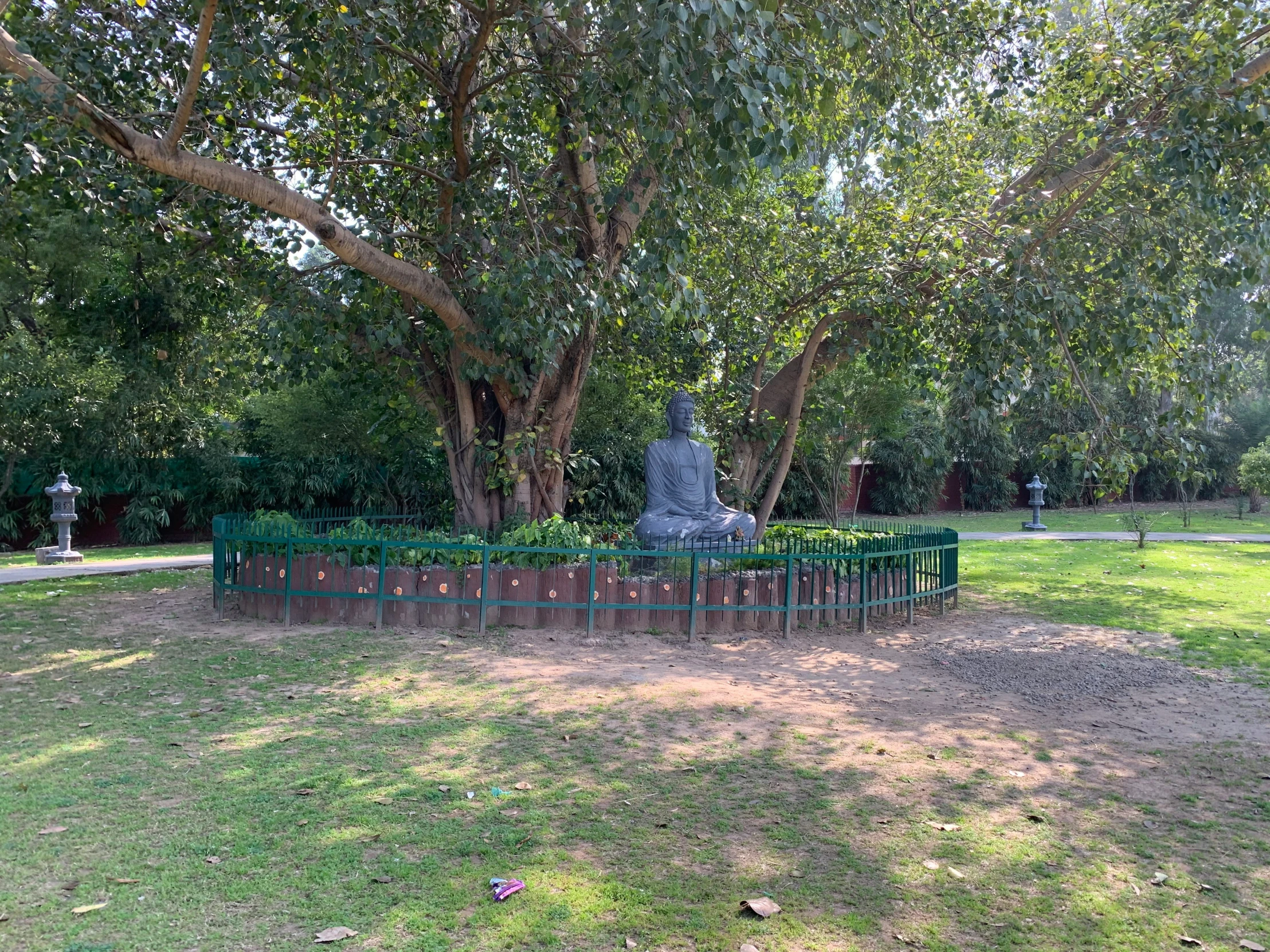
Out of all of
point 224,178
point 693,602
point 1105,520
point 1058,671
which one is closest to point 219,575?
point 224,178

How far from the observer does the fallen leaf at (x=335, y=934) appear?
3.38 m

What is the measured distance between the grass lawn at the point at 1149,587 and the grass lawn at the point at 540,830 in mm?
4775

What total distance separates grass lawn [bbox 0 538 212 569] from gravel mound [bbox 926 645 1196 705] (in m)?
13.8

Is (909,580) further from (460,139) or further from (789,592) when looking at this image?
(460,139)

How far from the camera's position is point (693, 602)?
9.20m

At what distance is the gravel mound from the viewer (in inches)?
300

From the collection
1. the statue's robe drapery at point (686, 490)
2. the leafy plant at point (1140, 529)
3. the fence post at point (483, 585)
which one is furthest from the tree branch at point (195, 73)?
the leafy plant at point (1140, 529)

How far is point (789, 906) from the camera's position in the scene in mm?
3752

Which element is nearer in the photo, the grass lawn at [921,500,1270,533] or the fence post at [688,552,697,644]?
the fence post at [688,552,697,644]

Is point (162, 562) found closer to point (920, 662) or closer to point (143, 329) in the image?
point (143, 329)

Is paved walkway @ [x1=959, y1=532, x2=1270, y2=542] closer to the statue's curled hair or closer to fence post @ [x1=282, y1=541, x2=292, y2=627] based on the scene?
the statue's curled hair

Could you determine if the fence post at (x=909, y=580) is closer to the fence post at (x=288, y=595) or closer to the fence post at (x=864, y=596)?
the fence post at (x=864, y=596)

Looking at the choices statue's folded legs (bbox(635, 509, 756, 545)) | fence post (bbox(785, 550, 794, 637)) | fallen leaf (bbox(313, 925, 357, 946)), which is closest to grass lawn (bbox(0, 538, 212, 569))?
statue's folded legs (bbox(635, 509, 756, 545))

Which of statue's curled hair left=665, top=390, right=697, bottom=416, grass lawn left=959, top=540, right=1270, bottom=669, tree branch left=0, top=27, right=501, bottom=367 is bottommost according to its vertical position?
grass lawn left=959, top=540, right=1270, bottom=669
